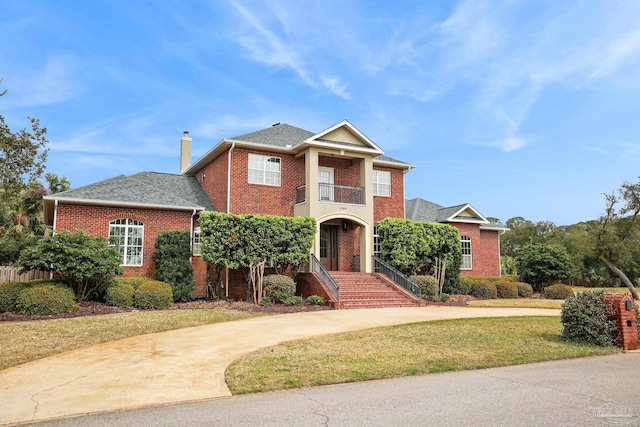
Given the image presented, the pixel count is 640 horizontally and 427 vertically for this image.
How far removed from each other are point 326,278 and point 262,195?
5459mm

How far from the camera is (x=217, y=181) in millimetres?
21562

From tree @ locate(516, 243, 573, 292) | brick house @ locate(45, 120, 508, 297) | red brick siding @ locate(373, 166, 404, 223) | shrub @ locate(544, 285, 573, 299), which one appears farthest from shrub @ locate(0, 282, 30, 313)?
tree @ locate(516, 243, 573, 292)

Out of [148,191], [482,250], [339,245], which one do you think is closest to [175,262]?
[148,191]

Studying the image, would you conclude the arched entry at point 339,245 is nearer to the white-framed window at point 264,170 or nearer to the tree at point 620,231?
the white-framed window at point 264,170

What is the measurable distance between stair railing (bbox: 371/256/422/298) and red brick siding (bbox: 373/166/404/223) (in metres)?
2.98

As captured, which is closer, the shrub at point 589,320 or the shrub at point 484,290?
the shrub at point 589,320

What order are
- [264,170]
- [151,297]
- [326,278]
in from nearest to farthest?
[151,297] → [326,278] → [264,170]

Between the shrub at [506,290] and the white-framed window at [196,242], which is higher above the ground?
the white-framed window at [196,242]

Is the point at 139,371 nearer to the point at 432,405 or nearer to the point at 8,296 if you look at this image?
the point at 432,405

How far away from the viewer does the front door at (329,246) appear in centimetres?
2250

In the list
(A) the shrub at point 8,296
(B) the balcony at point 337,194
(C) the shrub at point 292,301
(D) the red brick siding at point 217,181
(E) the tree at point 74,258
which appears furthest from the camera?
(B) the balcony at point 337,194

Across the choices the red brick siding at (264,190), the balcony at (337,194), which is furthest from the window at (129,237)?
the balcony at (337,194)

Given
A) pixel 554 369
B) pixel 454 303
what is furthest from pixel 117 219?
pixel 554 369

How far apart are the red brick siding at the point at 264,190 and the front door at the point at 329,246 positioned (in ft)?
7.09
